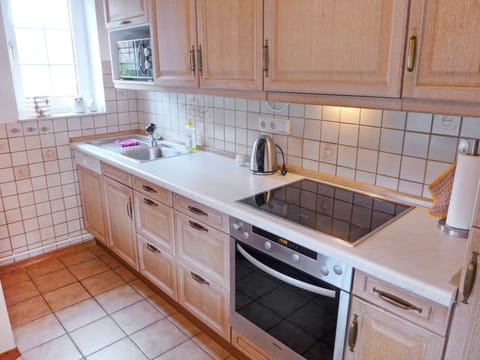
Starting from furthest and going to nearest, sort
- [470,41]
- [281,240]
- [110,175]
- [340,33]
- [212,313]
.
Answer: [110,175]
[212,313]
[281,240]
[340,33]
[470,41]

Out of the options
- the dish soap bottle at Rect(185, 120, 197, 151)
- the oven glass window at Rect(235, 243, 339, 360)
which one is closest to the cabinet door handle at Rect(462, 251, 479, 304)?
the oven glass window at Rect(235, 243, 339, 360)

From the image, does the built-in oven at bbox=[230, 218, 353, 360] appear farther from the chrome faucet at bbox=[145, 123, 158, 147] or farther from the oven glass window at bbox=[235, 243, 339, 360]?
the chrome faucet at bbox=[145, 123, 158, 147]

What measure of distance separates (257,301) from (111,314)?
1.11 metres

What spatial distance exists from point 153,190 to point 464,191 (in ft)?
4.94

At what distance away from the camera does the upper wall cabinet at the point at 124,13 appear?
213cm

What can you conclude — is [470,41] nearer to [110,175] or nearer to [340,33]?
[340,33]

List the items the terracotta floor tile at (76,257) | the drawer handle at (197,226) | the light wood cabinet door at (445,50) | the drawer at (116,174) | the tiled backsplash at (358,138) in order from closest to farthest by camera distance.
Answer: the light wood cabinet door at (445,50), the tiled backsplash at (358,138), the drawer handle at (197,226), the drawer at (116,174), the terracotta floor tile at (76,257)

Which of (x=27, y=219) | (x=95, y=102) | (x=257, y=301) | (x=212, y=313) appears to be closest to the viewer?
(x=257, y=301)

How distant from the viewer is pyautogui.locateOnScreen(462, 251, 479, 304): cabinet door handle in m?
0.90

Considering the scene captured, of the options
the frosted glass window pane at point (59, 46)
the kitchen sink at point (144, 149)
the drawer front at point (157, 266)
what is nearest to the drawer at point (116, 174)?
the kitchen sink at point (144, 149)

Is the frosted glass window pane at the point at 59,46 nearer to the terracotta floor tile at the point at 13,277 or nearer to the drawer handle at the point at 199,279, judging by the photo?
the terracotta floor tile at the point at 13,277

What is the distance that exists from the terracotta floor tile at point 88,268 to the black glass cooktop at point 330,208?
1627 mm

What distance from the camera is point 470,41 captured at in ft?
3.32

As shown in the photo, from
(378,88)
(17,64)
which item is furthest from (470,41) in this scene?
(17,64)
